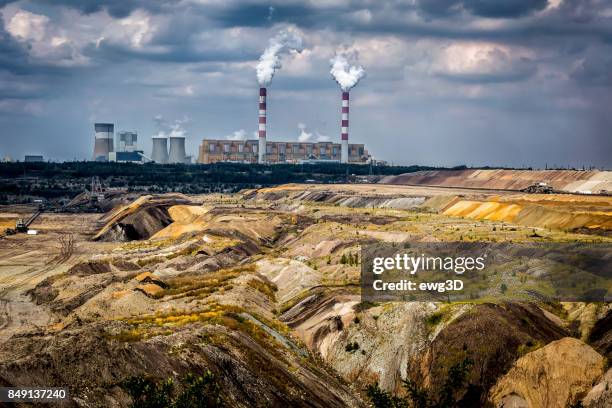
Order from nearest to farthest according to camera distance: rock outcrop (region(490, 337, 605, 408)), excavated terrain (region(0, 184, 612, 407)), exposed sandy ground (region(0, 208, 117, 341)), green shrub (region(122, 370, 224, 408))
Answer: green shrub (region(122, 370, 224, 408)), excavated terrain (region(0, 184, 612, 407)), rock outcrop (region(490, 337, 605, 408)), exposed sandy ground (region(0, 208, 117, 341))

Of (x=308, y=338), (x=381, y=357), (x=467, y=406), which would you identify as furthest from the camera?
(x=308, y=338)

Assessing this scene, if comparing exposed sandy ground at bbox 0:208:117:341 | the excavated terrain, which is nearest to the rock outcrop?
the excavated terrain

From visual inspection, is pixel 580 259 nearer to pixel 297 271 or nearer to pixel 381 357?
pixel 381 357

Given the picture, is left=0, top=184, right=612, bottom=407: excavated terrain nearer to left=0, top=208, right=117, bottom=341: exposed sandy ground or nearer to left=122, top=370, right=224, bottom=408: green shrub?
left=0, top=208, right=117, bottom=341: exposed sandy ground

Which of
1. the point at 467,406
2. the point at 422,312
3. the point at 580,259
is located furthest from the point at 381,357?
the point at 580,259

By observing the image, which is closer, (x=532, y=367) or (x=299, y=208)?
(x=532, y=367)

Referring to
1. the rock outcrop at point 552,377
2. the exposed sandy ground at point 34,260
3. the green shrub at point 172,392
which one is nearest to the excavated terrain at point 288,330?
the rock outcrop at point 552,377

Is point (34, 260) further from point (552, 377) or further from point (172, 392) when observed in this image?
point (552, 377)

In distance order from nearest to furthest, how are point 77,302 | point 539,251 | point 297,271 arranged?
point 539,251, point 77,302, point 297,271
